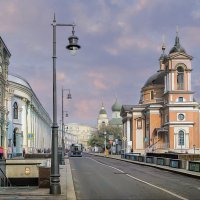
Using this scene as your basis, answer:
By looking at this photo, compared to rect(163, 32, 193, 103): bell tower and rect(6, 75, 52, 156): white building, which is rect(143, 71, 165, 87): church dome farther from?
rect(6, 75, 52, 156): white building

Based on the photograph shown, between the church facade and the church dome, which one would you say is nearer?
the church facade

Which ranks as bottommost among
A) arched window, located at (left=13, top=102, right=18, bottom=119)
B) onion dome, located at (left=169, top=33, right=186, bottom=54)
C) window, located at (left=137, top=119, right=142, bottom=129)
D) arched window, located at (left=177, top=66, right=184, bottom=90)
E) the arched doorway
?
the arched doorway

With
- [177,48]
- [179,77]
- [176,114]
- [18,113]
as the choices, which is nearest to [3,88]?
[18,113]

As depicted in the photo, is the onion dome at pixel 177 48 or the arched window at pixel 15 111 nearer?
the arched window at pixel 15 111

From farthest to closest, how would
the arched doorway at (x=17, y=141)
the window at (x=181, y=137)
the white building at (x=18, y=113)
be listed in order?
the window at (x=181, y=137), the arched doorway at (x=17, y=141), the white building at (x=18, y=113)

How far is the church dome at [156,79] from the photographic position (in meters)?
122

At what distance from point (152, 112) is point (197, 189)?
90.7 meters

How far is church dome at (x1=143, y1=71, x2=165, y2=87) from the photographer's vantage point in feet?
402

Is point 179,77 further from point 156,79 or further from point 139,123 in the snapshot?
point 139,123

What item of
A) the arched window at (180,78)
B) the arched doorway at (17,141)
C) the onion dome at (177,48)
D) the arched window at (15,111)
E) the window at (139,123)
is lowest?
the arched doorway at (17,141)

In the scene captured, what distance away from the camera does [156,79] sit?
405 feet

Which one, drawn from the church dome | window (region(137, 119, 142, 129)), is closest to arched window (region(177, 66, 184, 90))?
the church dome

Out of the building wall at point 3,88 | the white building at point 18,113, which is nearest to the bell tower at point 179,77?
the white building at point 18,113

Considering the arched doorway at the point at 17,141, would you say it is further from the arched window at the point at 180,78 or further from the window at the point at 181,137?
the arched window at the point at 180,78
